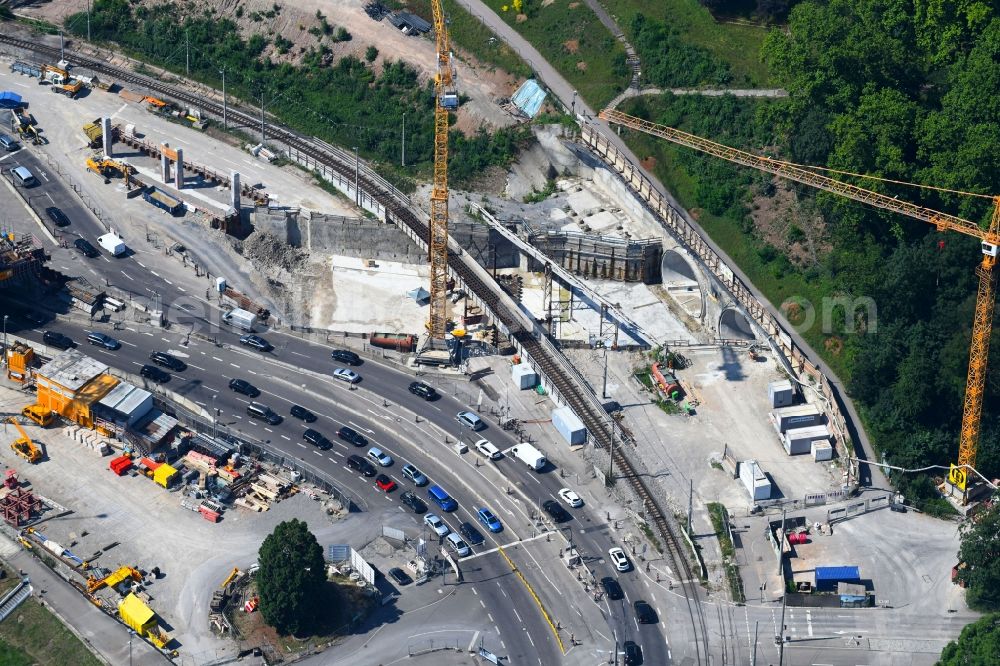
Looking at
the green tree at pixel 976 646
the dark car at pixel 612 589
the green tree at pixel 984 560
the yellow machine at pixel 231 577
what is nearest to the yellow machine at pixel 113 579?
the yellow machine at pixel 231 577

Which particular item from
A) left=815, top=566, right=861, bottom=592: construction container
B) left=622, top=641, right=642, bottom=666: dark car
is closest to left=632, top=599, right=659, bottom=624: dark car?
left=622, top=641, right=642, bottom=666: dark car

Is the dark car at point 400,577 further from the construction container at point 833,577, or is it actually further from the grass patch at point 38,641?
the construction container at point 833,577

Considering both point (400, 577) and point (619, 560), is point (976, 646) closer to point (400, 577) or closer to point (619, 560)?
point (619, 560)

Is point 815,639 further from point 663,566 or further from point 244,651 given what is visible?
point 244,651

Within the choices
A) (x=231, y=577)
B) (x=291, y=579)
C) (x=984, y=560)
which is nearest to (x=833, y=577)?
(x=984, y=560)

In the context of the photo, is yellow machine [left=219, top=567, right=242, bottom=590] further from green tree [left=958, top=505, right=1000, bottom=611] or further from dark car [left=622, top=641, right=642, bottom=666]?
green tree [left=958, top=505, right=1000, bottom=611]

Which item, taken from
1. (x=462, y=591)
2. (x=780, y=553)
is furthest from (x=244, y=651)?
(x=780, y=553)
